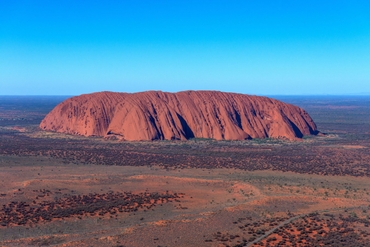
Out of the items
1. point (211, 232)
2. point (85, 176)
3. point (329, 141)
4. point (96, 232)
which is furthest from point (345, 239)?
point (329, 141)

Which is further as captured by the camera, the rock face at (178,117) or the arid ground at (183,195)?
the rock face at (178,117)

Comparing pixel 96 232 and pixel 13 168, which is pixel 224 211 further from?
pixel 13 168

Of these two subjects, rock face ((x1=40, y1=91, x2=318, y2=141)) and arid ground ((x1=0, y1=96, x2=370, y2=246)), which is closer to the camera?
arid ground ((x1=0, y1=96, x2=370, y2=246))

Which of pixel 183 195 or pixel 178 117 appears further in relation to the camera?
pixel 178 117

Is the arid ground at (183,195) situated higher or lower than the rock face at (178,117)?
lower

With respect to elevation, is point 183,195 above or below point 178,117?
below
